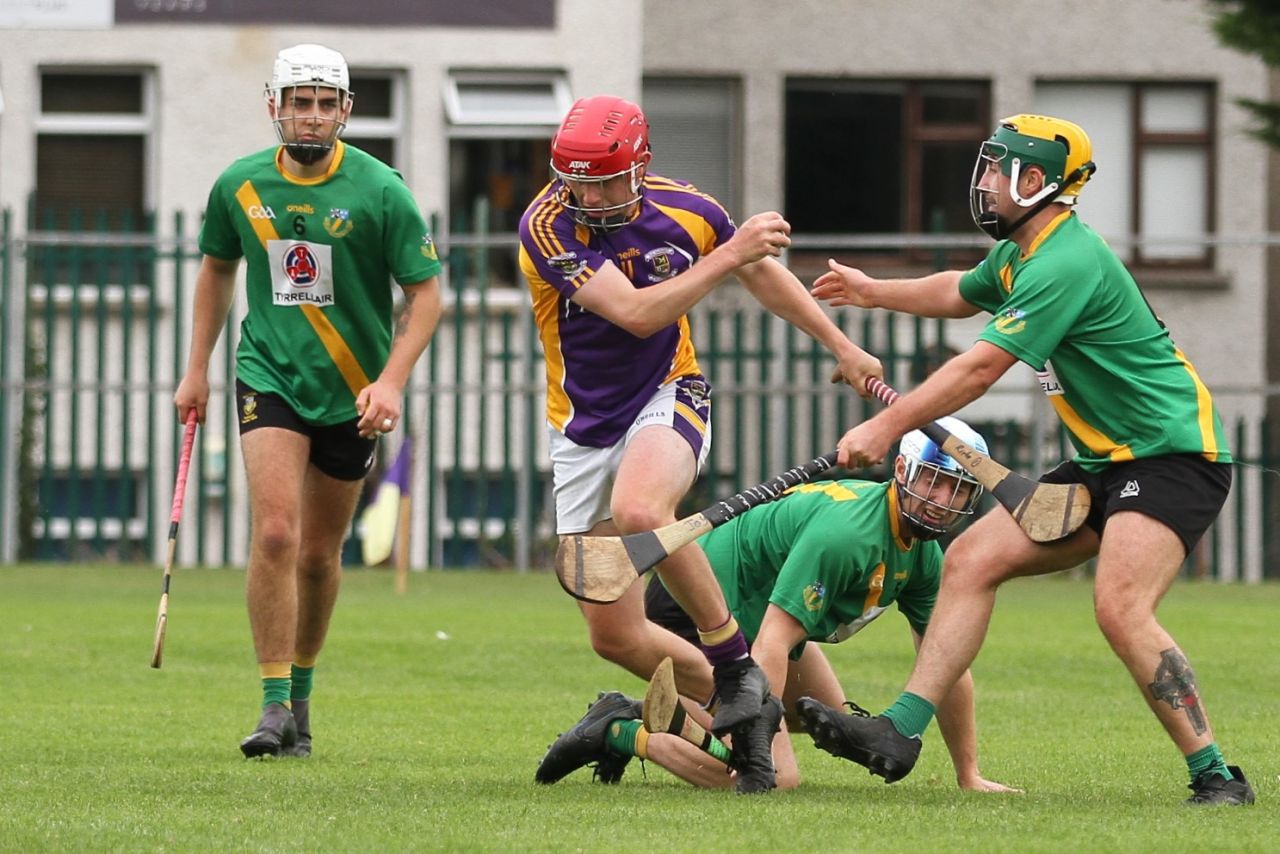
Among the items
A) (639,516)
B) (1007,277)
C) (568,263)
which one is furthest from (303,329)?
(1007,277)

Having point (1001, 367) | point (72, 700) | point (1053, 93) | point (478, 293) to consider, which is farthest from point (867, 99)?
point (1001, 367)

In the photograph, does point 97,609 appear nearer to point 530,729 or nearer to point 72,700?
point 72,700

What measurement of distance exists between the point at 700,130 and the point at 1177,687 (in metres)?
17.8

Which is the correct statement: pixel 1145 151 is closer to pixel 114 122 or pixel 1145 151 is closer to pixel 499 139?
pixel 499 139

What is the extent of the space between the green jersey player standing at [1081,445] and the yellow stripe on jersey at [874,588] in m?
0.40

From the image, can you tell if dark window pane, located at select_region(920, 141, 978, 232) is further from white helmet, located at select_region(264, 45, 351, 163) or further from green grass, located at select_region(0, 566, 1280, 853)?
white helmet, located at select_region(264, 45, 351, 163)

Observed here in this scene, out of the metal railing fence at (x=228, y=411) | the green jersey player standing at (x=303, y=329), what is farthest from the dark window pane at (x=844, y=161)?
the green jersey player standing at (x=303, y=329)

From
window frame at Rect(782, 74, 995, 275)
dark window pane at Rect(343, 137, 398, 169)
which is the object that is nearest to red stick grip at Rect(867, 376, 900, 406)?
dark window pane at Rect(343, 137, 398, 169)

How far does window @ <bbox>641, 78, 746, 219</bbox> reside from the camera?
23984mm

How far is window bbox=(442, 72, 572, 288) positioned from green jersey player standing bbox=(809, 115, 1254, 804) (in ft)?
43.1

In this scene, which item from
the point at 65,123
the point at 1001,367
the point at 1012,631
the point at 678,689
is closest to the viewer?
the point at 1001,367

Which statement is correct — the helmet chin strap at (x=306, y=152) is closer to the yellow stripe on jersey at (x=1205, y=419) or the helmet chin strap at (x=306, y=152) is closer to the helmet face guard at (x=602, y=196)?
the helmet face guard at (x=602, y=196)

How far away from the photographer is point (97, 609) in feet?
45.0

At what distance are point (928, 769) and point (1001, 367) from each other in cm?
182
